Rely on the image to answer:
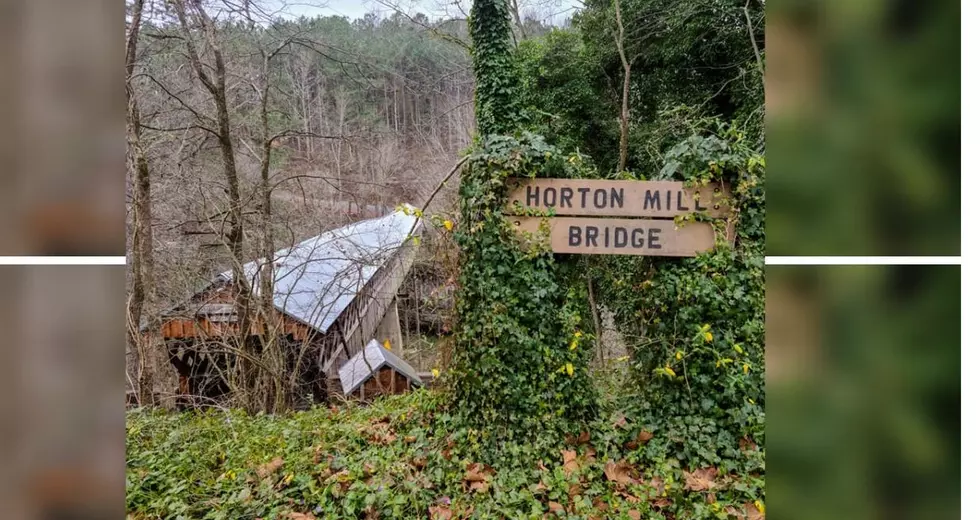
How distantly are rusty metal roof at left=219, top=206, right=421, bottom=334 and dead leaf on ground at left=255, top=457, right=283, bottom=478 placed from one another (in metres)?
3.50

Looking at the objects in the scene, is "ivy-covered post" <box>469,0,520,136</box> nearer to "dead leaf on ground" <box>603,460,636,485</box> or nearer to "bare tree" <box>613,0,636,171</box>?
"dead leaf on ground" <box>603,460,636,485</box>

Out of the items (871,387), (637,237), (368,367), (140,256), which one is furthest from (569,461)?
(140,256)

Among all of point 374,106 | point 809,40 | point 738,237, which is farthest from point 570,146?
point 809,40

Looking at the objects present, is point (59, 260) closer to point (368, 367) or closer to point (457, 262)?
point (457, 262)

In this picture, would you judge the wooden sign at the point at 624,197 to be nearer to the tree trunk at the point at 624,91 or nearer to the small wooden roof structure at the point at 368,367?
the small wooden roof structure at the point at 368,367

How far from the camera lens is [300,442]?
378cm

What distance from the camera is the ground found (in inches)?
113

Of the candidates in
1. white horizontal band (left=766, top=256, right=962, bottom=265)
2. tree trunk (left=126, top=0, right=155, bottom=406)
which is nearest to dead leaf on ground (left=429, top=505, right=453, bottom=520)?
white horizontal band (left=766, top=256, right=962, bottom=265)

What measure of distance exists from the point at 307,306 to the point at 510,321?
467 centimetres

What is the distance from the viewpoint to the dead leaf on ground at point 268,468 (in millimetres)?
3271

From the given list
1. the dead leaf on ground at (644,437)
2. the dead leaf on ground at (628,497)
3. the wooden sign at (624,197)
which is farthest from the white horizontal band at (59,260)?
the dead leaf on ground at (644,437)

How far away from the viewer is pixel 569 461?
329 cm

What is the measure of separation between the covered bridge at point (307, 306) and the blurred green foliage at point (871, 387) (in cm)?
586

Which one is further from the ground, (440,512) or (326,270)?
(326,270)
